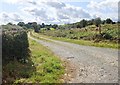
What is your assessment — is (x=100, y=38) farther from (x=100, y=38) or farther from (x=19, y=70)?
(x=19, y=70)

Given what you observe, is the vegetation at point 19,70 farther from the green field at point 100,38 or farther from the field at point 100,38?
the field at point 100,38

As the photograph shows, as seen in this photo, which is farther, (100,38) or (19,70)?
(100,38)

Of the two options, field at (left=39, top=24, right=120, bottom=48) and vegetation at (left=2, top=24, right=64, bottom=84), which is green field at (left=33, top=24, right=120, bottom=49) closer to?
field at (left=39, top=24, right=120, bottom=48)

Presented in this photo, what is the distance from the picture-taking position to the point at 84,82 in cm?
1101

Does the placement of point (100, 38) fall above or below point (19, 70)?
above

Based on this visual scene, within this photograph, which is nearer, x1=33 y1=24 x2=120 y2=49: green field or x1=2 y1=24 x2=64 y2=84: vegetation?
x1=2 y1=24 x2=64 y2=84: vegetation

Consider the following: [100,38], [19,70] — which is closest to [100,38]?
[100,38]

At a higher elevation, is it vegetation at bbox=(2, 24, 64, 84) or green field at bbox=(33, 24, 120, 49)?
green field at bbox=(33, 24, 120, 49)

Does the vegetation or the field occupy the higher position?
the field

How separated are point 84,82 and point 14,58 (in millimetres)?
5371

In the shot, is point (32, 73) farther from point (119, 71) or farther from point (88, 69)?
point (119, 71)

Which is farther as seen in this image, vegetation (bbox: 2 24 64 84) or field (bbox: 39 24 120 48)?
field (bbox: 39 24 120 48)

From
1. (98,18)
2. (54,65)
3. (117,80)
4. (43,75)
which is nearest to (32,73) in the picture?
(43,75)

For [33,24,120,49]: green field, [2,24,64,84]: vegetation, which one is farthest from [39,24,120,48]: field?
[2,24,64,84]: vegetation
